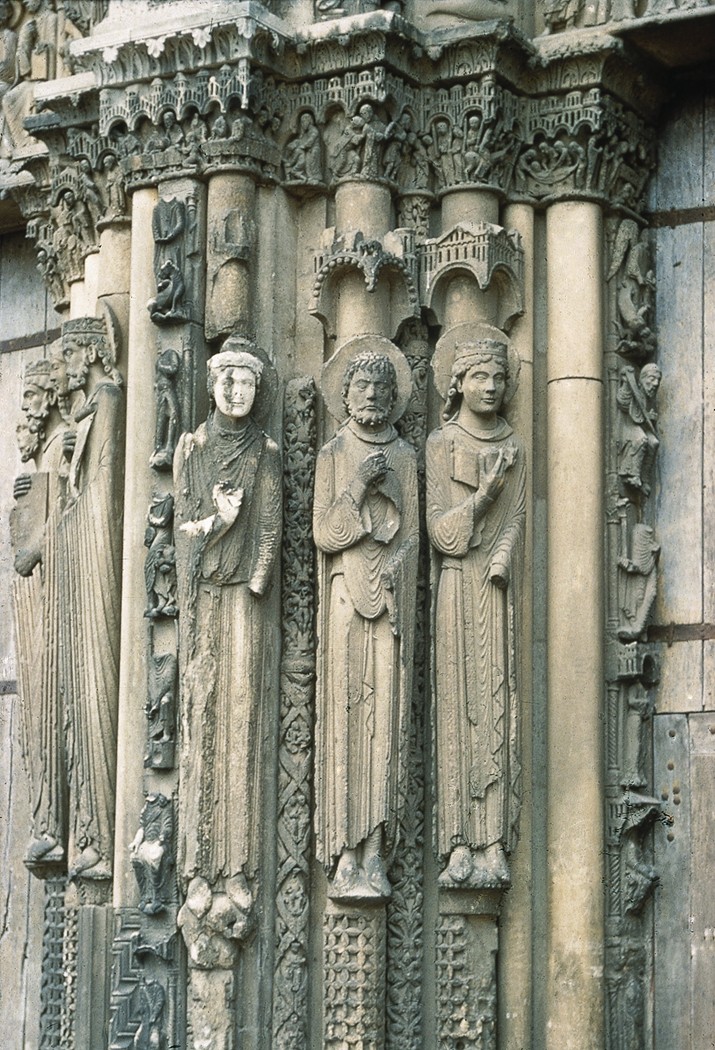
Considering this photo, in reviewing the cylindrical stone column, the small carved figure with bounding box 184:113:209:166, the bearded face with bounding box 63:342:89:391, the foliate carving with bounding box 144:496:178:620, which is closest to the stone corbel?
the cylindrical stone column

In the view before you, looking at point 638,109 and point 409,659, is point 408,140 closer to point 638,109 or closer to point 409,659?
point 638,109

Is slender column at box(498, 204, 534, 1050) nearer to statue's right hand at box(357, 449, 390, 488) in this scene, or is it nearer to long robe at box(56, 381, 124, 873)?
statue's right hand at box(357, 449, 390, 488)

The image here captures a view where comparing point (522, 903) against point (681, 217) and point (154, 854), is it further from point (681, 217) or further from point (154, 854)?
point (681, 217)

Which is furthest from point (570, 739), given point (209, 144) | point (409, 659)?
point (209, 144)

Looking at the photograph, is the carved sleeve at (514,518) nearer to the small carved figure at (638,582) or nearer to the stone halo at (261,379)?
the small carved figure at (638,582)

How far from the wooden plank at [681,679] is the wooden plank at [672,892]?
0.19 feet

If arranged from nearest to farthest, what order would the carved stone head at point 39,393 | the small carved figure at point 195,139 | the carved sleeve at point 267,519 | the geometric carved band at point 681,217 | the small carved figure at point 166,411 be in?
the carved sleeve at point 267,519, the small carved figure at point 166,411, the small carved figure at point 195,139, the geometric carved band at point 681,217, the carved stone head at point 39,393

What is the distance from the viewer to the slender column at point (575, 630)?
10.1 metres

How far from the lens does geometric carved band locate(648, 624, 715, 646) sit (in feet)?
34.5

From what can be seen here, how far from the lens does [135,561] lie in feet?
34.8

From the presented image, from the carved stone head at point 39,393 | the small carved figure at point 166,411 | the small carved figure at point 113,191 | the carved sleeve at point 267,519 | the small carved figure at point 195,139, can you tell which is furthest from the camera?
the carved stone head at point 39,393

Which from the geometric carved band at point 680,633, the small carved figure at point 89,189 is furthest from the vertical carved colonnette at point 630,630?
the small carved figure at point 89,189

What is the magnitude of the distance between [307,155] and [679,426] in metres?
1.84

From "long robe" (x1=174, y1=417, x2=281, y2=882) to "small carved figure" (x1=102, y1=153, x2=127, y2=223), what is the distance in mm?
1324
